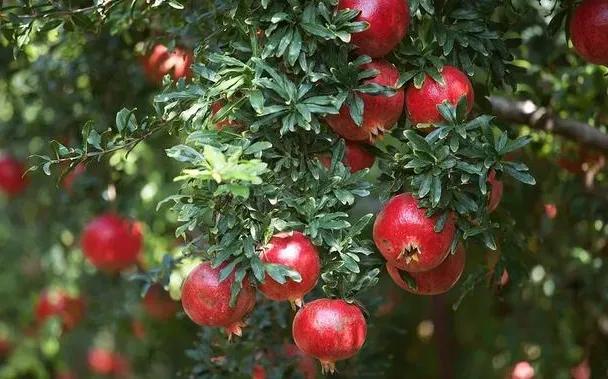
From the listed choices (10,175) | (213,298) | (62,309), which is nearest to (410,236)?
(213,298)

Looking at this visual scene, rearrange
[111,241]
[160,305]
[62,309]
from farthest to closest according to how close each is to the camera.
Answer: [62,309] → [160,305] → [111,241]

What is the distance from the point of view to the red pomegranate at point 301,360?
75.7 inches

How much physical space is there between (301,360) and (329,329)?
31.0 inches

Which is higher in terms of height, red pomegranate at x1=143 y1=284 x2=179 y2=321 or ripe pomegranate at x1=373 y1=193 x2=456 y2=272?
ripe pomegranate at x1=373 y1=193 x2=456 y2=272

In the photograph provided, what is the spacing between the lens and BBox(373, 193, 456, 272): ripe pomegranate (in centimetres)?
123

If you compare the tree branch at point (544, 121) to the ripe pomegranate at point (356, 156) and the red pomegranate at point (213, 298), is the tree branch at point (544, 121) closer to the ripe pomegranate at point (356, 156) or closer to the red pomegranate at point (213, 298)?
the ripe pomegranate at point (356, 156)

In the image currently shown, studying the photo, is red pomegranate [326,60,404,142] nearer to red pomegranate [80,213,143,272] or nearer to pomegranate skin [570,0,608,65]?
pomegranate skin [570,0,608,65]

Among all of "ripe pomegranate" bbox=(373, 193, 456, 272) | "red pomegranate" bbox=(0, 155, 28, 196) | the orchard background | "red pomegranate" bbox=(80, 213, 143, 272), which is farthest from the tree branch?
"red pomegranate" bbox=(0, 155, 28, 196)

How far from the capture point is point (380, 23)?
4.16ft

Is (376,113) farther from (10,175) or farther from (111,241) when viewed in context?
(10,175)

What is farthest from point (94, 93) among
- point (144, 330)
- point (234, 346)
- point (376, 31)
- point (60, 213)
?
point (376, 31)

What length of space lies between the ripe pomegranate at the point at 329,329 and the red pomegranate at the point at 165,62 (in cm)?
72

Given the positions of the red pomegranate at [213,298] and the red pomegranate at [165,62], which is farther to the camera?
the red pomegranate at [165,62]

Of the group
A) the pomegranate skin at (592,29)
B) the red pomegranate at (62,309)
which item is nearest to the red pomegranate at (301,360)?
the pomegranate skin at (592,29)
